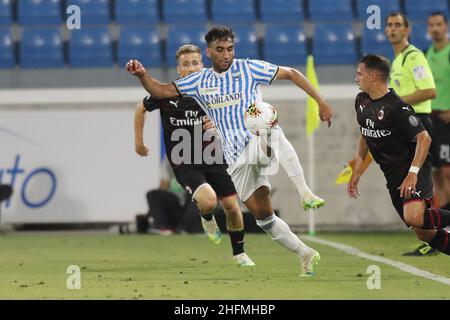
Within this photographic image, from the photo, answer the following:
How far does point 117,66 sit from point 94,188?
2732mm

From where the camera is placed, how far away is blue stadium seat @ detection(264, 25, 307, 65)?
17.1 m

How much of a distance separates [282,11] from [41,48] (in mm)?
3773

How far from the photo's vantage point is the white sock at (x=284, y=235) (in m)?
7.88

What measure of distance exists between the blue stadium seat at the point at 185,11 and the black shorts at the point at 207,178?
7.92 meters

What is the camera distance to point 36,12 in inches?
689

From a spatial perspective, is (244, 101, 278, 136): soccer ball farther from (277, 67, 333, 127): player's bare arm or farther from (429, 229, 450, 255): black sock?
(429, 229, 450, 255): black sock

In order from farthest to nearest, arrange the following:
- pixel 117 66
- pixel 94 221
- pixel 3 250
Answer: pixel 117 66 → pixel 94 221 → pixel 3 250

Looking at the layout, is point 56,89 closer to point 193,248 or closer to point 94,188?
point 94,188

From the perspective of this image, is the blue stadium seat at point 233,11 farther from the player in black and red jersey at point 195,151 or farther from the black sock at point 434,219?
the black sock at point 434,219

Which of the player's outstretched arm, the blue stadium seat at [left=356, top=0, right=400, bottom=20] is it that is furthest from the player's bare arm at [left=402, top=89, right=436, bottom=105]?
the blue stadium seat at [left=356, top=0, right=400, bottom=20]

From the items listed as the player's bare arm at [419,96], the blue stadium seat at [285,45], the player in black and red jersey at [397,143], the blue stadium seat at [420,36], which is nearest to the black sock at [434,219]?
the player in black and red jersey at [397,143]

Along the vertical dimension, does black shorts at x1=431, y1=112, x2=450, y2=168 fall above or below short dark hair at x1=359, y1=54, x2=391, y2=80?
below

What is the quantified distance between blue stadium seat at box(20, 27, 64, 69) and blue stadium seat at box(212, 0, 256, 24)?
2.44 m
